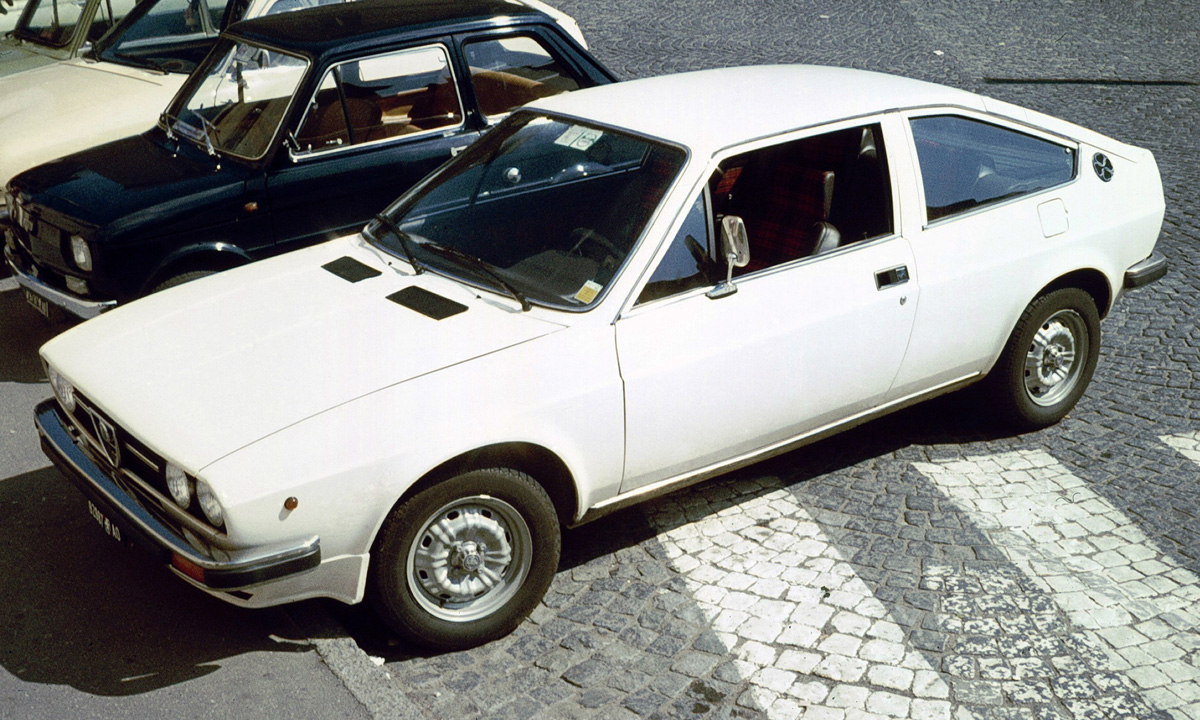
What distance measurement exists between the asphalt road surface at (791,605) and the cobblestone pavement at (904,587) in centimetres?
1

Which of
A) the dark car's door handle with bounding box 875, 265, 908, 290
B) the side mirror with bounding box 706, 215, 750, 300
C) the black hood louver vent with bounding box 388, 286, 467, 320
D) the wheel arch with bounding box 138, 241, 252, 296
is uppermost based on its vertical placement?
the side mirror with bounding box 706, 215, 750, 300

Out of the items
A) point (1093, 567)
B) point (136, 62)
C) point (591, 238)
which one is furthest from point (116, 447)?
point (136, 62)

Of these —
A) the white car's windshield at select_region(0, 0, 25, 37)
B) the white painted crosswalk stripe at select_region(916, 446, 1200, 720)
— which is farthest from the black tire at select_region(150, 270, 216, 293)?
the white car's windshield at select_region(0, 0, 25, 37)

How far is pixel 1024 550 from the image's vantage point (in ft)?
15.7

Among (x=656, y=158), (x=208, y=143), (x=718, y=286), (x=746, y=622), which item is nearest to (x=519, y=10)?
(x=208, y=143)

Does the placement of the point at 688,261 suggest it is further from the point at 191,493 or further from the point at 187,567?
the point at 187,567

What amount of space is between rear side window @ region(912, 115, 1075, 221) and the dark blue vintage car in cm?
282

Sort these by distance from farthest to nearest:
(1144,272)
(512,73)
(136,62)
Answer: (136,62) → (512,73) → (1144,272)

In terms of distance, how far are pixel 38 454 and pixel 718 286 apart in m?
3.41

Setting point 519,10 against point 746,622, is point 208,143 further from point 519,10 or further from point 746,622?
point 746,622

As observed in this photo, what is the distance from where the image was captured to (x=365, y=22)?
6.75 m

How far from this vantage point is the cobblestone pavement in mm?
3969

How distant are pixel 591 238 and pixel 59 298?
3.27m

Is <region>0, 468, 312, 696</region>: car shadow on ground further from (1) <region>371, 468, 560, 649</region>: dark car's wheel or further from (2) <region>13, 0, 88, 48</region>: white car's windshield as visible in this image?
(2) <region>13, 0, 88, 48</region>: white car's windshield
